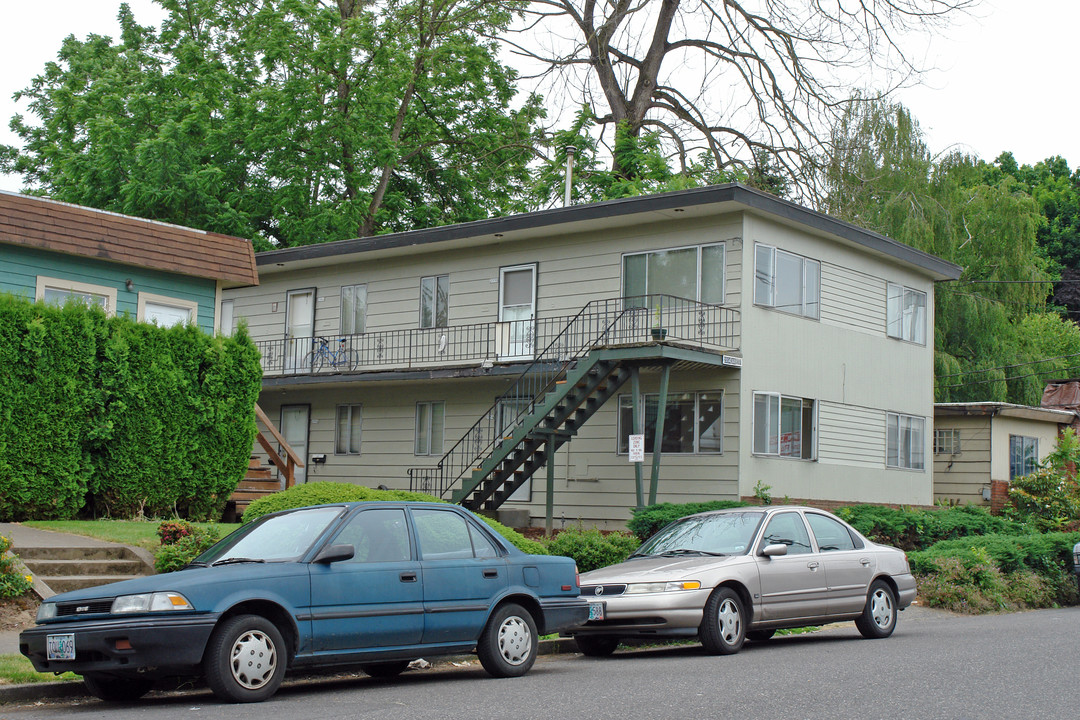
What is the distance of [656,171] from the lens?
35.0m

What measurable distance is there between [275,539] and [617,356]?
39.5 feet

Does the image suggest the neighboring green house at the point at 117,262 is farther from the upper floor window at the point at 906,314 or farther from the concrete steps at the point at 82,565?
the upper floor window at the point at 906,314

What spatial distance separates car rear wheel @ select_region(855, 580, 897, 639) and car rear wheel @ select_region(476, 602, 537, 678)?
15.6ft

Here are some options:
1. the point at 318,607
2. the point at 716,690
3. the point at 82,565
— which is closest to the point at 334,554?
the point at 318,607

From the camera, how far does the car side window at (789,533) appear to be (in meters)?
12.8

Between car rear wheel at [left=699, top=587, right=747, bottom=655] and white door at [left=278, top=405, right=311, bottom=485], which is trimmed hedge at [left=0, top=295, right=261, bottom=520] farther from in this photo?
car rear wheel at [left=699, top=587, right=747, bottom=655]

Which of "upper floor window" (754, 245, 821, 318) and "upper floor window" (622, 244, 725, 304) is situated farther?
"upper floor window" (754, 245, 821, 318)

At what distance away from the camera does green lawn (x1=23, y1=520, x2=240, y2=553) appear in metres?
14.9

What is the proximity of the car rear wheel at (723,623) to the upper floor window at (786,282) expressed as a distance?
11.4 metres

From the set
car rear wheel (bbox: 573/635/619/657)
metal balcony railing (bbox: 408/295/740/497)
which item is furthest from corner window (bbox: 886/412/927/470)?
car rear wheel (bbox: 573/635/619/657)

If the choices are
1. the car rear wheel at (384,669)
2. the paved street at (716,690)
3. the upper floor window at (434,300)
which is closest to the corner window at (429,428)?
the upper floor window at (434,300)

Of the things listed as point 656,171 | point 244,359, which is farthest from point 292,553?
point 656,171

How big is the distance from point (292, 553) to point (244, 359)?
1085cm

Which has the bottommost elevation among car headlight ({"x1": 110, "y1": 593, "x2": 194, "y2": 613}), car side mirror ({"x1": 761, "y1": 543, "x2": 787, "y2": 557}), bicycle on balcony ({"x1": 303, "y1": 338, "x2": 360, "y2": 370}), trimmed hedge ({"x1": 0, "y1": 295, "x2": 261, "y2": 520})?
car headlight ({"x1": 110, "y1": 593, "x2": 194, "y2": 613})
